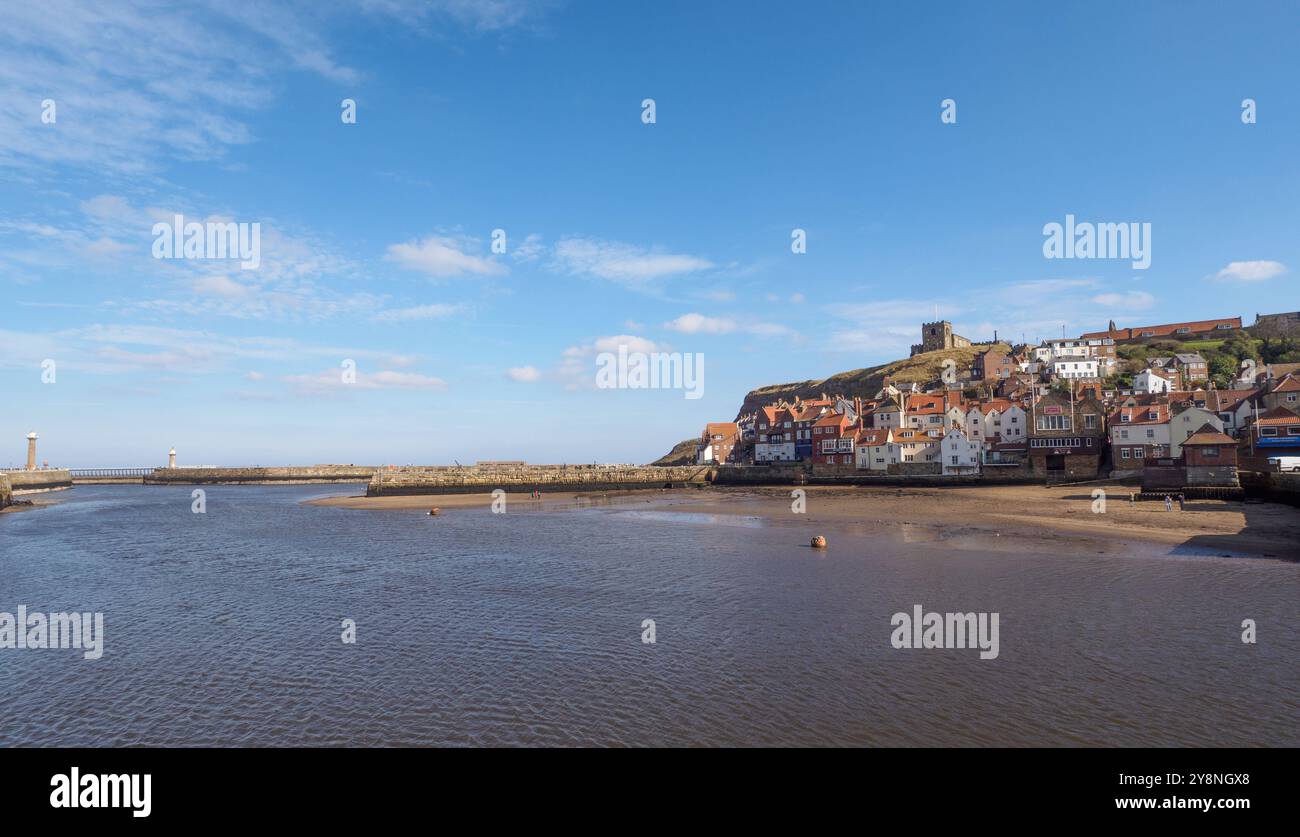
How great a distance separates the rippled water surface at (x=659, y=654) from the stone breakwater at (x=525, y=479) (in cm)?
6300

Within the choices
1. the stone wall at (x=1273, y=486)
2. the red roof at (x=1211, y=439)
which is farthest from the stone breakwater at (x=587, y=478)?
the stone wall at (x=1273, y=486)

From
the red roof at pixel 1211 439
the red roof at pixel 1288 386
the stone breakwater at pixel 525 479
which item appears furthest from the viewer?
the stone breakwater at pixel 525 479

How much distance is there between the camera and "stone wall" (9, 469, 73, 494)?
12044cm

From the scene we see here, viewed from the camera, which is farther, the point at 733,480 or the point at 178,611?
the point at 733,480

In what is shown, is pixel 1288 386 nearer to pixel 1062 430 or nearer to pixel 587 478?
pixel 1062 430

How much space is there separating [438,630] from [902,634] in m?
17.1

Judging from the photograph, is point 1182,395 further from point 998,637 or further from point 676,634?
point 676,634

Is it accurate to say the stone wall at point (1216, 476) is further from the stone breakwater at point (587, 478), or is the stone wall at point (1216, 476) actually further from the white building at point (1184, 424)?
the stone breakwater at point (587, 478)

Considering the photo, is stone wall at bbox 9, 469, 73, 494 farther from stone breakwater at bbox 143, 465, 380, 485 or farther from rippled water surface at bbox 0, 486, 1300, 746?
rippled water surface at bbox 0, 486, 1300, 746

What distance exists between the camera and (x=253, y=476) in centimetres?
14850

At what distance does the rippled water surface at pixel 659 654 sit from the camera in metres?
15.7
